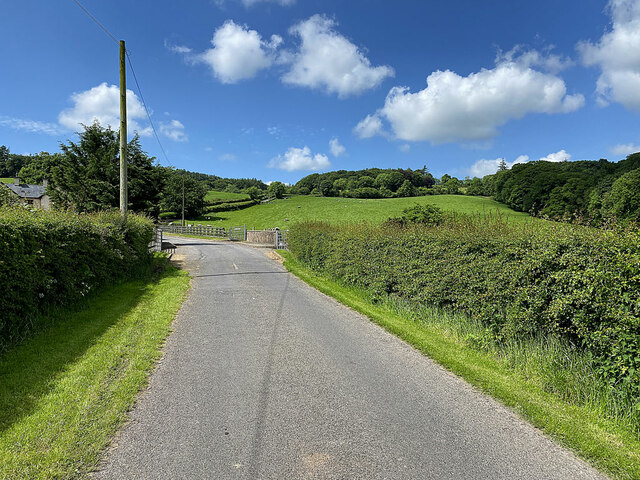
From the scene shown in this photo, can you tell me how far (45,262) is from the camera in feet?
21.3

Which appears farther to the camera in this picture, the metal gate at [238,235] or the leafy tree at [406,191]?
the leafy tree at [406,191]

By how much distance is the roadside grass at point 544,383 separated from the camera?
325cm

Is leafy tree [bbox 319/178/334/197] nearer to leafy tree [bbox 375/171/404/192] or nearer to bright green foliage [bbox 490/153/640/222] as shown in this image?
leafy tree [bbox 375/171/404/192]

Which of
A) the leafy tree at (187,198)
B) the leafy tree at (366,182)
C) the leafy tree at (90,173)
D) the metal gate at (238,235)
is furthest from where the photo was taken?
the leafy tree at (366,182)

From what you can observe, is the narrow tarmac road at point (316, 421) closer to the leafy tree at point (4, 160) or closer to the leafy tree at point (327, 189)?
the leafy tree at point (327, 189)

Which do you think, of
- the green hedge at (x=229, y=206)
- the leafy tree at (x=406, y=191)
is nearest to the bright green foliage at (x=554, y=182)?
the leafy tree at (x=406, y=191)

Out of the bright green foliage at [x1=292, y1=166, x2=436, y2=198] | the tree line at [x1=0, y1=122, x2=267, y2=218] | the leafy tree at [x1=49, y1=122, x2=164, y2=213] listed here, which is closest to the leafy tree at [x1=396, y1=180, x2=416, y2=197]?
the bright green foliage at [x1=292, y1=166, x2=436, y2=198]

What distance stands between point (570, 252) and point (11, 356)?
7.56 metres

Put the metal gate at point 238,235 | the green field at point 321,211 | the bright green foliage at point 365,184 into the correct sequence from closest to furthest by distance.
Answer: the metal gate at point 238,235 < the green field at point 321,211 < the bright green foliage at point 365,184

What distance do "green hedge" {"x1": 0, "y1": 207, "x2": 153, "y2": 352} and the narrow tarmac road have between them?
96.3 inches

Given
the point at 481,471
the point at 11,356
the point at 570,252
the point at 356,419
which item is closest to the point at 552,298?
the point at 570,252

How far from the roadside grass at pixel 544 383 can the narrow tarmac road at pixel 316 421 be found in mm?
229

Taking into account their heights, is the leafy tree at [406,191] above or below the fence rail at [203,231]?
above

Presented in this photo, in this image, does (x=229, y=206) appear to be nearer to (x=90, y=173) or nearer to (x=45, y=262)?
(x=90, y=173)
